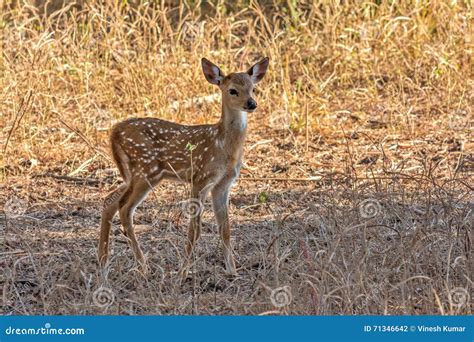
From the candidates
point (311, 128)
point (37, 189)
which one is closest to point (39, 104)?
point (37, 189)

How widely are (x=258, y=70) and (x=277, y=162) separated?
174 cm

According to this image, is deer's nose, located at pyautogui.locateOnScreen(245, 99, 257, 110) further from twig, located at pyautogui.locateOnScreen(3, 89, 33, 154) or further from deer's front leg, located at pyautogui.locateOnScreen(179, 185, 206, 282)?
twig, located at pyautogui.locateOnScreen(3, 89, 33, 154)

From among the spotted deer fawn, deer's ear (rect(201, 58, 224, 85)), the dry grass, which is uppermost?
deer's ear (rect(201, 58, 224, 85))

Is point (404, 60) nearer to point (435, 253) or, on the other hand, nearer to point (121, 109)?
point (121, 109)

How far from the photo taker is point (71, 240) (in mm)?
8094

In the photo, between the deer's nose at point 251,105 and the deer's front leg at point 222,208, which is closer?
the deer's front leg at point 222,208

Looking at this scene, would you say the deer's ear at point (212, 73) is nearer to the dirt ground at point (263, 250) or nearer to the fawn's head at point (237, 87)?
the fawn's head at point (237, 87)

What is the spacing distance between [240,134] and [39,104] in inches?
119

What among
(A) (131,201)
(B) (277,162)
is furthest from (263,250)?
(B) (277,162)

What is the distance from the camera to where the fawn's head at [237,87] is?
26.1 feet

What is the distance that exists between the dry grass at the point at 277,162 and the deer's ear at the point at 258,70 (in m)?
0.75

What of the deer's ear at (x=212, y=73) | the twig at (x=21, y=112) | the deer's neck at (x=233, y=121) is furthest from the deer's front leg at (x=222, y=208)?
the twig at (x=21, y=112)

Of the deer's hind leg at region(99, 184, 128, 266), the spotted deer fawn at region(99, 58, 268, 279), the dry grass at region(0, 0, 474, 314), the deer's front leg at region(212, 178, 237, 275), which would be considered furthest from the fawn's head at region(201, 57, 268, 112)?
the deer's hind leg at region(99, 184, 128, 266)

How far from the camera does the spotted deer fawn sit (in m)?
7.80
